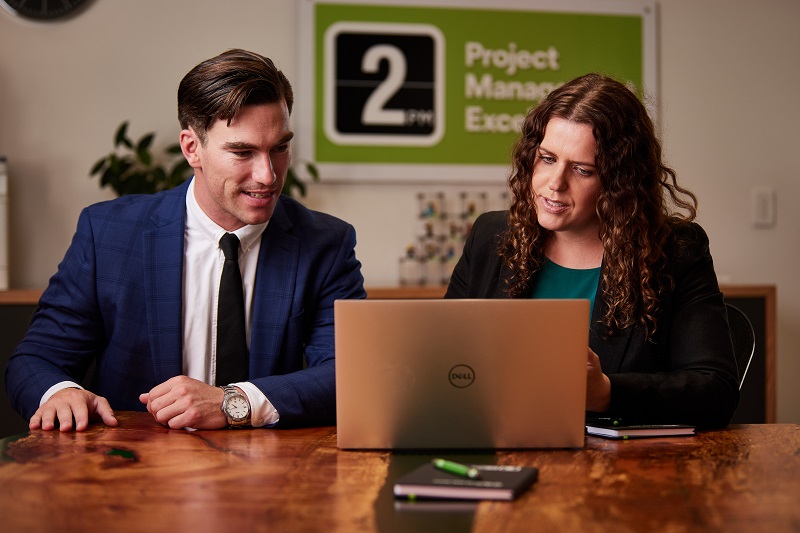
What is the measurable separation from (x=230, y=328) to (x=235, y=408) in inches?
14.0

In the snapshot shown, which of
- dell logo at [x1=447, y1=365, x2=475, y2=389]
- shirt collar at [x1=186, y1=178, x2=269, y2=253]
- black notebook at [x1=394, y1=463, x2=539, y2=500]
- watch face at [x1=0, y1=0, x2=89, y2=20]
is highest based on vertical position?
watch face at [x1=0, y1=0, x2=89, y2=20]

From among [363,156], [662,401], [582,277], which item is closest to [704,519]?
[662,401]

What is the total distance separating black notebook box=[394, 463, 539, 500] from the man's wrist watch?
0.54 meters

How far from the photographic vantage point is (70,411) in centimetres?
164

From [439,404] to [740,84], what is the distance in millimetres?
3142

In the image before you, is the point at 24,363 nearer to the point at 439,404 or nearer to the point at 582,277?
the point at 439,404

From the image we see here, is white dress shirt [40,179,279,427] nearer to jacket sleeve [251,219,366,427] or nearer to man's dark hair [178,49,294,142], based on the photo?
jacket sleeve [251,219,366,427]

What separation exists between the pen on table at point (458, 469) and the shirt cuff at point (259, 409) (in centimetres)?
53

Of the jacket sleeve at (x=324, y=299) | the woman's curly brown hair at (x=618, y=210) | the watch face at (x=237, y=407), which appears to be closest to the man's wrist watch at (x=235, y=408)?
the watch face at (x=237, y=407)

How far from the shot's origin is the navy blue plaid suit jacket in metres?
1.99

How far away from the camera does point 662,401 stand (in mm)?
1708

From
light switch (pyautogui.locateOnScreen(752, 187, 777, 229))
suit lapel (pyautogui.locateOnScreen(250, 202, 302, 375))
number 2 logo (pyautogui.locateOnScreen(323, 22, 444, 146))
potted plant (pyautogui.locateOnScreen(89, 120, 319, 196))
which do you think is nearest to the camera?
suit lapel (pyautogui.locateOnScreen(250, 202, 302, 375))

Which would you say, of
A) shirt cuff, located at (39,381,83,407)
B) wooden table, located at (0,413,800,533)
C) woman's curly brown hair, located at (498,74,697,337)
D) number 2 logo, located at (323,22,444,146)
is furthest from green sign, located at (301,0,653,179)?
wooden table, located at (0,413,800,533)

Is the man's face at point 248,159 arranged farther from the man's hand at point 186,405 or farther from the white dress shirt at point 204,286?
the man's hand at point 186,405
